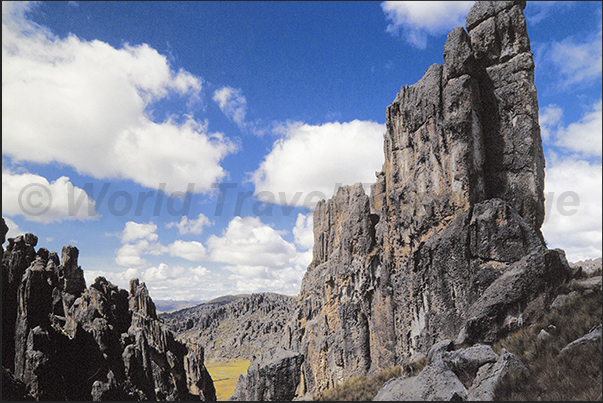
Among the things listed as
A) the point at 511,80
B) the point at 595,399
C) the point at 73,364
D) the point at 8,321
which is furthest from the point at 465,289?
the point at 8,321

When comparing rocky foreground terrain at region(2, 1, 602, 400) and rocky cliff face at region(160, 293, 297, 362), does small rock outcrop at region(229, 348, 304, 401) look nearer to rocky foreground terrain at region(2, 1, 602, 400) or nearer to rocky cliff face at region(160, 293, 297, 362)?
rocky foreground terrain at region(2, 1, 602, 400)

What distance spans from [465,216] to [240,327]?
15031 centimetres

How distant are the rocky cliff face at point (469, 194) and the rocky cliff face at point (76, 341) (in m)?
25.9

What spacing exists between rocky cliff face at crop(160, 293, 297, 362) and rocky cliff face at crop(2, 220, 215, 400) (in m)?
80.7

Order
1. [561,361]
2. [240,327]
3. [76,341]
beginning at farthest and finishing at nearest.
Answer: [240,327], [76,341], [561,361]

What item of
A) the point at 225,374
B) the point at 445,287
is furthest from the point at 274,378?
the point at 225,374

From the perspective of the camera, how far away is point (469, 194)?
24422 mm

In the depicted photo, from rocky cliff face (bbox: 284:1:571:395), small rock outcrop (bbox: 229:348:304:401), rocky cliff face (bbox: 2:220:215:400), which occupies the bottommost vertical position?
small rock outcrop (bbox: 229:348:304:401)

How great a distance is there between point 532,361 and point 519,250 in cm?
1140

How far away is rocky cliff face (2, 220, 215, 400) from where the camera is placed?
23.9m

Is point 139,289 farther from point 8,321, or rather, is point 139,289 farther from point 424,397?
point 424,397

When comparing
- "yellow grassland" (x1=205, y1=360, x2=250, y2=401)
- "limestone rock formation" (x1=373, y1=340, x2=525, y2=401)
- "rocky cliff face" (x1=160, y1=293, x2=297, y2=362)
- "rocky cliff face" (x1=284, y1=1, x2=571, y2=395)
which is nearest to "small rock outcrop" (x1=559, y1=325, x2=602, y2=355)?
"limestone rock formation" (x1=373, y1=340, x2=525, y2=401)

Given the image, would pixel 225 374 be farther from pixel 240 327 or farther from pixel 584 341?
pixel 584 341

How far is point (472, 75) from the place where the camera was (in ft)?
87.9
